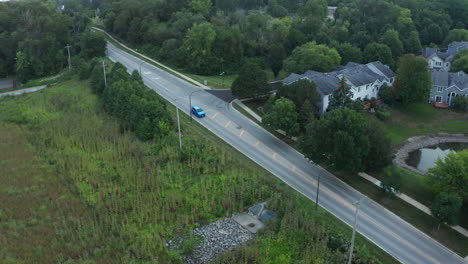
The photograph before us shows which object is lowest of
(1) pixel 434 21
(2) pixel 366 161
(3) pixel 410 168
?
(3) pixel 410 168

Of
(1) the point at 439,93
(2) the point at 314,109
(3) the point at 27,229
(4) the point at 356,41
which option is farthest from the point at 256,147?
(4) the point at 356,41

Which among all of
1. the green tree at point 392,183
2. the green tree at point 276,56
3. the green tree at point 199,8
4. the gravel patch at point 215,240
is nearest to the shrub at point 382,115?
the green tree at point 392,183

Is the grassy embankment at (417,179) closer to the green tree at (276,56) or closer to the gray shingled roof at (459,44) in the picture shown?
the green tree at (276,56)

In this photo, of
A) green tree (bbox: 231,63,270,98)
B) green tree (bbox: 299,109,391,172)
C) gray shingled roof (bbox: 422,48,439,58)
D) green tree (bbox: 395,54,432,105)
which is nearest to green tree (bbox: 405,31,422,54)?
gray shingled roof (bbox: 422,48,439,58)

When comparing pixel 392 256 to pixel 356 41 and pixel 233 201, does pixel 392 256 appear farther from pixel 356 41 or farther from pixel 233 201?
pixel 356 41

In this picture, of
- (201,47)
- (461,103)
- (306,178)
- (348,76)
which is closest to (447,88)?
(461,103)
